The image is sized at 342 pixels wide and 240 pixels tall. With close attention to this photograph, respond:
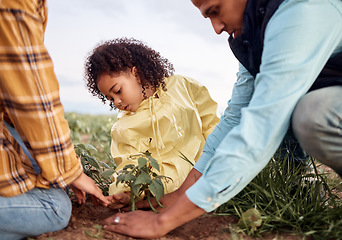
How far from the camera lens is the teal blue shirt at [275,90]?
1.14 meters

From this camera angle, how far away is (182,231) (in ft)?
5.11

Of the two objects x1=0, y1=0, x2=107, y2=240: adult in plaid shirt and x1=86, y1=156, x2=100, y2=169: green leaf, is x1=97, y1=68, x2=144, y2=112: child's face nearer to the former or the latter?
x1=86, y1=156, x2=100, y2=169: green leaf

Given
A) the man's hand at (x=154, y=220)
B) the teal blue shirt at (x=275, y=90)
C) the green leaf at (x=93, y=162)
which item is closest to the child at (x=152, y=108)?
the green leaf at (x=93, y=162)

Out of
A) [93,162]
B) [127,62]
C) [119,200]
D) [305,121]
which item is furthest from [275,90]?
[127,62]

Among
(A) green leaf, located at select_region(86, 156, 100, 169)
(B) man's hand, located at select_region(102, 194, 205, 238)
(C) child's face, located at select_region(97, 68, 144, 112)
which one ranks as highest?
(C) child's face, located at select_region(97, 68, 144, 112)

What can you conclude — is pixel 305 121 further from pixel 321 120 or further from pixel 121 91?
pixel 121 91

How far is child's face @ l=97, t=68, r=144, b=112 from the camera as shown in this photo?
6.97ft

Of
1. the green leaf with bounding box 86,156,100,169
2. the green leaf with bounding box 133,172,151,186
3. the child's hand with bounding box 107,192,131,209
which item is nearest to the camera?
A: the green leaf with bounding box 133,172,151,186

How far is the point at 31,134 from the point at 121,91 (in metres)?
0.92

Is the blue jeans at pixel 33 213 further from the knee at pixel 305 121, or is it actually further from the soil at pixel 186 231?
the knee at pixel 305 121

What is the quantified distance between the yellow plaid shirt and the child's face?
2.56 ft

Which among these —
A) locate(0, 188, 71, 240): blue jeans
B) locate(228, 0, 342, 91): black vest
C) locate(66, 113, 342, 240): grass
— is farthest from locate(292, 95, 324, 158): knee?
locate(0, 188, 71, 240): blue jeans

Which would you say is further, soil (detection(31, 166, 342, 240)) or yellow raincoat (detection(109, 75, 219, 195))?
yellow raincoat (detection(109, 75, 219, 195))

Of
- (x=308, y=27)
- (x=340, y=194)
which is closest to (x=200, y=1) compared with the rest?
(x=308, y=27)
